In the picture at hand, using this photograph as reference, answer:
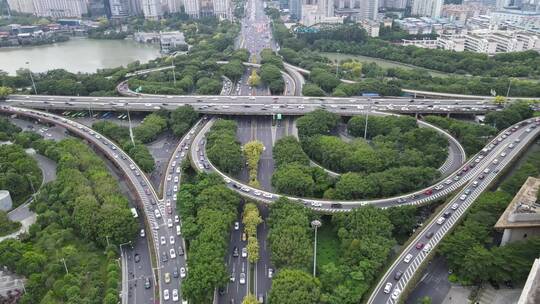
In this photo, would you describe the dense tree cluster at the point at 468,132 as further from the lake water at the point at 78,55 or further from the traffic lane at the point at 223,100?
the lake water at the point at 78,55

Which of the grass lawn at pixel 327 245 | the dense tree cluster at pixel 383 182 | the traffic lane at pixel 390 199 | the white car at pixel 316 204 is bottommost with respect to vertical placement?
the grass lawn at pixel 327 245

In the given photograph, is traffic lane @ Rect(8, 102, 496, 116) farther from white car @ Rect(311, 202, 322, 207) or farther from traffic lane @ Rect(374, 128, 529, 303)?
white car @ Rect(311, 202, 322, 207)

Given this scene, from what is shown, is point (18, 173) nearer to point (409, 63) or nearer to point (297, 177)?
point (297, 177)

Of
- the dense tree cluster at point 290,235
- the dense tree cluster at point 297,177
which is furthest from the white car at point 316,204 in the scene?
the dense tree cluster at point 297,177

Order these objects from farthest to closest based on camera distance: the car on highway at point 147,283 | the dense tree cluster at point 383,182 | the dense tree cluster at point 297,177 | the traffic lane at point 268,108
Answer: the traffic lane at point 268,108
the dense tree cluster at point 297,177
the dense tree cluster at point 383,182
the car on highway at point 147,283

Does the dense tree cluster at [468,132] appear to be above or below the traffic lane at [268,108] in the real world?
below

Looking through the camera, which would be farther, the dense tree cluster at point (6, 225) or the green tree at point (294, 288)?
the dense tree cluster at point (6, 225)

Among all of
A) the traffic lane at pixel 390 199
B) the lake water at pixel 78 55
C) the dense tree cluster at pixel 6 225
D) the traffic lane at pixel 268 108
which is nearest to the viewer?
the dense tree cluster at pixel 6 225

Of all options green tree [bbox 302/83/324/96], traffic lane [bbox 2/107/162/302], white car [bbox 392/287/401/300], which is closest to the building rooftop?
white car [bbox 392/287/401/300]
